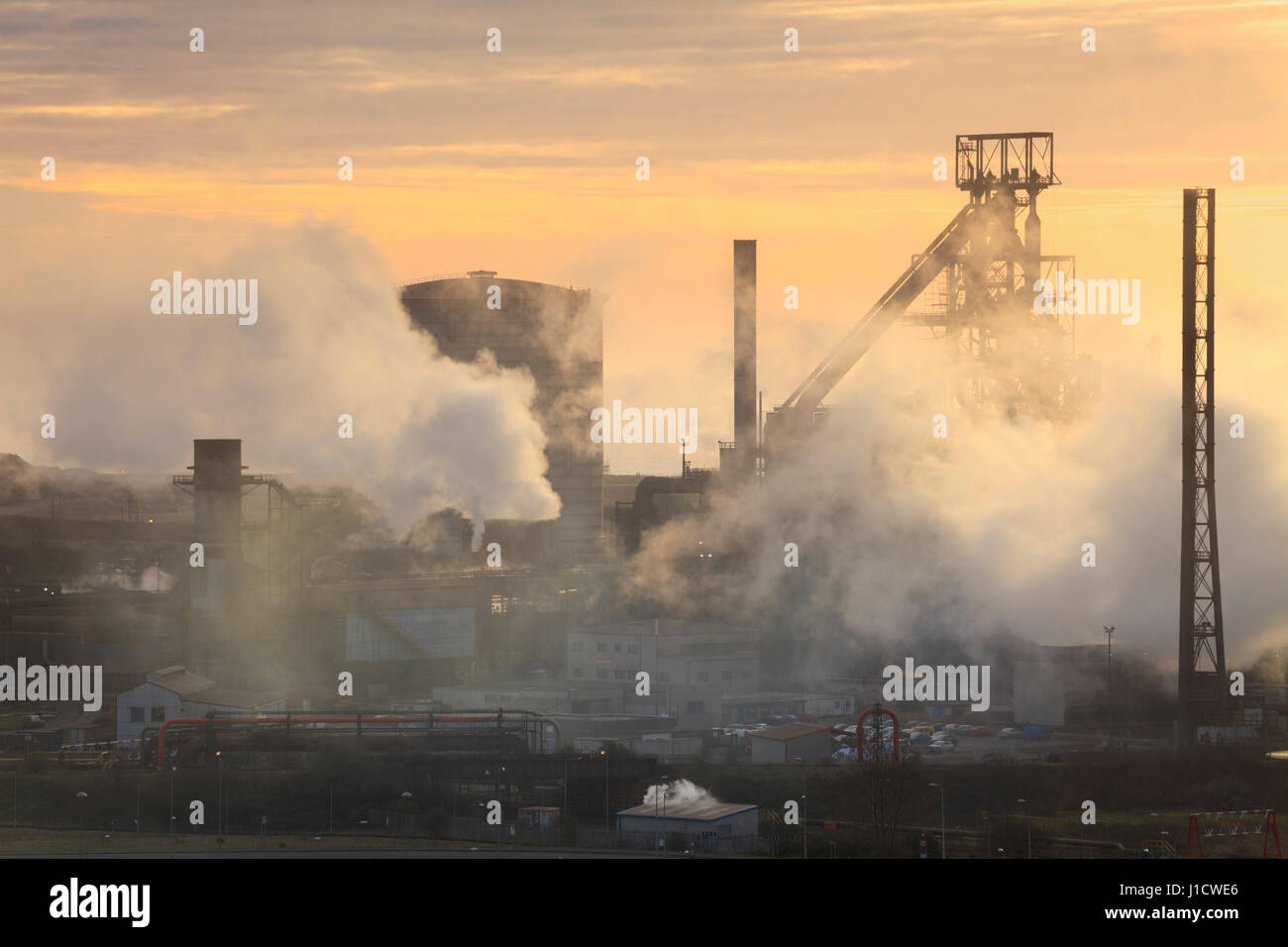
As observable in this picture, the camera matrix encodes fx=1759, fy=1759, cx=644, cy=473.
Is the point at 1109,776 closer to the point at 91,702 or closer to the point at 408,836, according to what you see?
the point at 408,836

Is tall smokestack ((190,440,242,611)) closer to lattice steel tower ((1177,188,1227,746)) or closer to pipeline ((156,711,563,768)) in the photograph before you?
pipeline ((156,711,563,768))

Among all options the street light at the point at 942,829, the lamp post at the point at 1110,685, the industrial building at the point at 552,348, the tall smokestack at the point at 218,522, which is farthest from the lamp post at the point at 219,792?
the industrial building at the point at 552,348

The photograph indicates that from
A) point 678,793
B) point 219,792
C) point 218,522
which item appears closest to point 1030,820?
point 678,793

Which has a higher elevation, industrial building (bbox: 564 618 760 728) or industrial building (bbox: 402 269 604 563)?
industrial building (bbox: 402 269 604 563)

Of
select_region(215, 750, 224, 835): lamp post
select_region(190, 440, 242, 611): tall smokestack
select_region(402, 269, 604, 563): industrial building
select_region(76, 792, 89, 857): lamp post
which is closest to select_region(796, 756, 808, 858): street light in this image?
select_region(215, 750, 224, 835): lamp post
